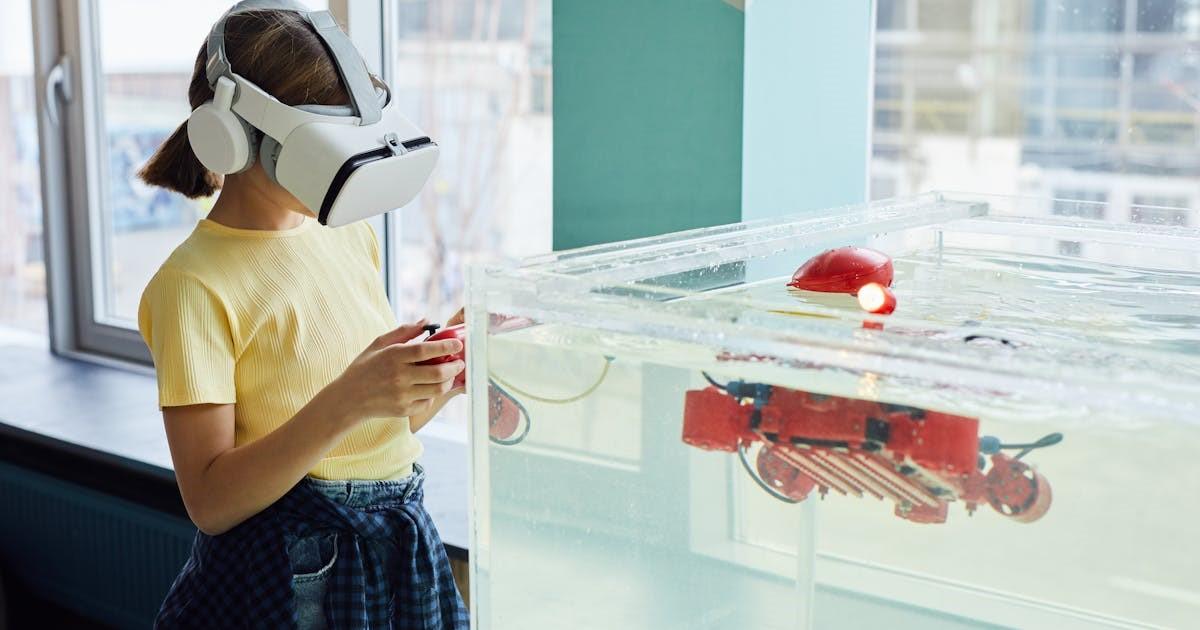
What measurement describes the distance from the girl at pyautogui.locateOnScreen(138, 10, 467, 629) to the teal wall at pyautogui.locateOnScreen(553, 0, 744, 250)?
0.46m

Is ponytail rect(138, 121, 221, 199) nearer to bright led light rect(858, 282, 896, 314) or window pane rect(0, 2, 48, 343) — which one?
bright led light rect(858, 282, 896, 314)

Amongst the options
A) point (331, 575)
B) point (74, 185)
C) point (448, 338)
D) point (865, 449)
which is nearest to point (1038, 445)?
point (865, 449)

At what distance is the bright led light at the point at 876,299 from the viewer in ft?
2.45

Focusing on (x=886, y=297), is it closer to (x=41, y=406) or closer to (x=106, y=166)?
(x=41, y=406)

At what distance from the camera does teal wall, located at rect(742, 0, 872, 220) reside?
1.44 meters

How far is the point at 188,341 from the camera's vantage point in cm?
100

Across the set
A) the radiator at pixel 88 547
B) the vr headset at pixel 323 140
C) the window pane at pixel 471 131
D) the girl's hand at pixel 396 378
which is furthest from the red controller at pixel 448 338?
the radiator at pixel 88 547

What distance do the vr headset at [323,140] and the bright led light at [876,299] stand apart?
1.34 feet

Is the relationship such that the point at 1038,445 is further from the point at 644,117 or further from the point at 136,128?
the point at 136,128

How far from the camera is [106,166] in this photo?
264 cm

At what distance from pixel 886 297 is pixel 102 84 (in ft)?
7.49

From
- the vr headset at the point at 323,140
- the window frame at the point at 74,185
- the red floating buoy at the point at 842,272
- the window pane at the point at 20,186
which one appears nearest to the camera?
the red floating buoy at the point at 842,272

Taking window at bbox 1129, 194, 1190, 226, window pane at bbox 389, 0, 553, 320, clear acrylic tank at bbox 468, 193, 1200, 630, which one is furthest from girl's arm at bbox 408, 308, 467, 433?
window pane at bbox 389, 0, 553, 320

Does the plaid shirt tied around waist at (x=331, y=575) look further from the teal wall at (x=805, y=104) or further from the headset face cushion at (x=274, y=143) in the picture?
the teal wall at (x=805, y=104)
